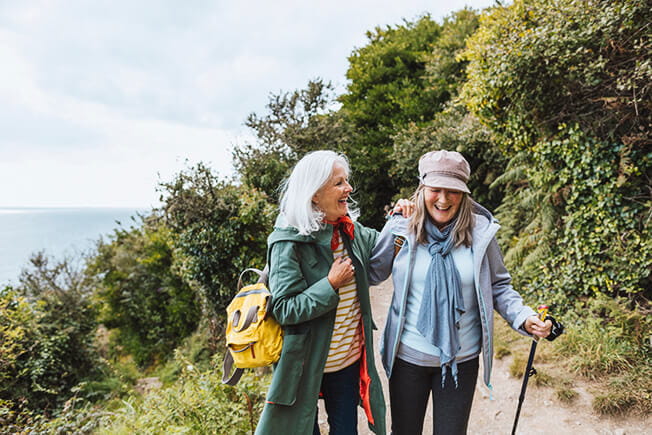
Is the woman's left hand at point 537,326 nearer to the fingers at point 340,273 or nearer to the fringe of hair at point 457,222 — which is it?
the fringe of hair at point 457,222

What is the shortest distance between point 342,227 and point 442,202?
57 centimetres

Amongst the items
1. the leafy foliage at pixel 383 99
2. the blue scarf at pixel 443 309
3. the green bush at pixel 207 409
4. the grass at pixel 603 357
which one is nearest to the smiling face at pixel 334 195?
the blue scarf at pixel 443 309

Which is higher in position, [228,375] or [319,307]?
[319,307]

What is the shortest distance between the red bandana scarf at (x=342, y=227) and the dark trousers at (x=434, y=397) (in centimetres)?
76

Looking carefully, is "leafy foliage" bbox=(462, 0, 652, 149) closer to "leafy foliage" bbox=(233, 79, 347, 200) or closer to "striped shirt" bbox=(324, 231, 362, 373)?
"striped shirt" bbox=(324, 231, 362, 373)

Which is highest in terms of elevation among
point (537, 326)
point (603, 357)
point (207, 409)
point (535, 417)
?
point (537, 326)

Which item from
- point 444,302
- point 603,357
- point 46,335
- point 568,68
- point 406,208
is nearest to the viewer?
point 444,302

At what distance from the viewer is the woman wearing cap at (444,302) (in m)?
1.80

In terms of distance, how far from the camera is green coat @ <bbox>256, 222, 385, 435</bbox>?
5.56 ft

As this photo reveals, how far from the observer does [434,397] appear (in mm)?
1895

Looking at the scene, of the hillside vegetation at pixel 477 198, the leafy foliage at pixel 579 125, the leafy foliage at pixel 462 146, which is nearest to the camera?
the hillside vegetation at pixel 477 198

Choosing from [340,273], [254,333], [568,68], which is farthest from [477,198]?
[254,333]

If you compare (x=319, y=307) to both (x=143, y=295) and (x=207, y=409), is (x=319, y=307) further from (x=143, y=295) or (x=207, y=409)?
(x=143, y=295)

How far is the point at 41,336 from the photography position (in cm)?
714
